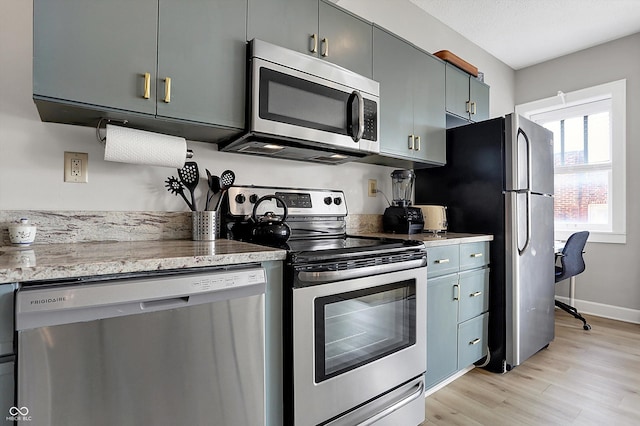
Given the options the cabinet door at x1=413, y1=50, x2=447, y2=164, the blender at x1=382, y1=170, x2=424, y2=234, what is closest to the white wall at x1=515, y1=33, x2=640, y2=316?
the cabinet door at x1=413, y1=50, x2=447, y2=164

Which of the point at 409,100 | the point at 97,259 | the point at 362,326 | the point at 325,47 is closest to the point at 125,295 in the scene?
the point at 97,259

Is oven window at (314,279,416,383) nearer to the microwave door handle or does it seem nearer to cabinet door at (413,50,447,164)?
the microwave door handle

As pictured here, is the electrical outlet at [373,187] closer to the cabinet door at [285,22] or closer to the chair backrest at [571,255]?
the cabinet door at [285,22]

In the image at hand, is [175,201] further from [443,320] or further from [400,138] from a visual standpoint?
[443,320]

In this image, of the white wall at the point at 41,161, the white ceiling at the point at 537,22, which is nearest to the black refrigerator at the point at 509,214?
the white ceiling at the point at 537,22

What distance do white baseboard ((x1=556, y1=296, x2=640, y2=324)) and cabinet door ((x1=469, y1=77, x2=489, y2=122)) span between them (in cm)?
233

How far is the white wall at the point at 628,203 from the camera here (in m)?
3.21

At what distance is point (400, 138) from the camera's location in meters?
2.17

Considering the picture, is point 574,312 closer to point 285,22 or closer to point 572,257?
point 572,257

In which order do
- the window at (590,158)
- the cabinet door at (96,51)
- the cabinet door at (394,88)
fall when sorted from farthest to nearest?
the window at (590,158)
the cabinet door at (394,88)
the cabinet door at (96,51)

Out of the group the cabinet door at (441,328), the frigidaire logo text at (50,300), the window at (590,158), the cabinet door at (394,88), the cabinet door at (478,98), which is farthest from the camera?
the window at (590,158)

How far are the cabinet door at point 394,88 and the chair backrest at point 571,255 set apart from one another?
1.98m

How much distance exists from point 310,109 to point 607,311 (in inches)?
147

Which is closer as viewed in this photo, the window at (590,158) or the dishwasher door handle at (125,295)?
the dishwasher door handle at (125,295)
